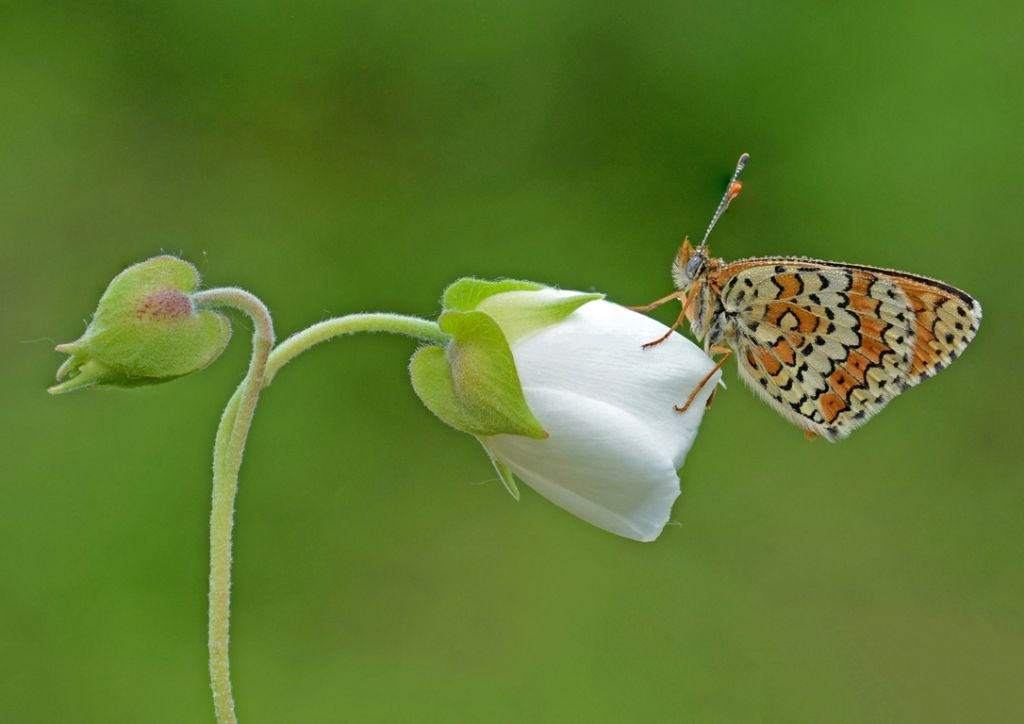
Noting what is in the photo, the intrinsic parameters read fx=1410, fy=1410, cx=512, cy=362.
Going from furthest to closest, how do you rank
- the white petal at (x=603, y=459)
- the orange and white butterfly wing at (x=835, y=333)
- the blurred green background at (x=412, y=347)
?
the blurred green background at (x=412, y=347) < the orange and white butterfly wing at (x=835, y=333) < the white petal at (x=603, y=459)

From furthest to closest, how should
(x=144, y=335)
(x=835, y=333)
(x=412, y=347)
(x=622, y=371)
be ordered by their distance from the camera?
(x=412, y=347), (x=835, y=333), (x=622, y=371), (x=144, y=335)

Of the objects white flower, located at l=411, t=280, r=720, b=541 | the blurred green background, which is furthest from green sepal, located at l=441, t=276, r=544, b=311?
the blurred green background

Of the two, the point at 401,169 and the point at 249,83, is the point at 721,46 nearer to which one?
the point at 401,169

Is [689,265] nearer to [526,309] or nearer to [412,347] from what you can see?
[526,309]

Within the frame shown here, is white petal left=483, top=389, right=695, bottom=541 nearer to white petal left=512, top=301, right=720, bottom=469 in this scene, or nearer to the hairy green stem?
white petal left=512, top=301, right=720, bottom=469

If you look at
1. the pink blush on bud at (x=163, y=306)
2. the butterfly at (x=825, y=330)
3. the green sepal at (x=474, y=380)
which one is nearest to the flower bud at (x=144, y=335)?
the pink blush on bud at (x=163, y=306)

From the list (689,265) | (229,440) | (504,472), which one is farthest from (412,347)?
(229,440)

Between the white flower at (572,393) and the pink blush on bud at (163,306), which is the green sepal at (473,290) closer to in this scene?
the white flower at (572,393)
